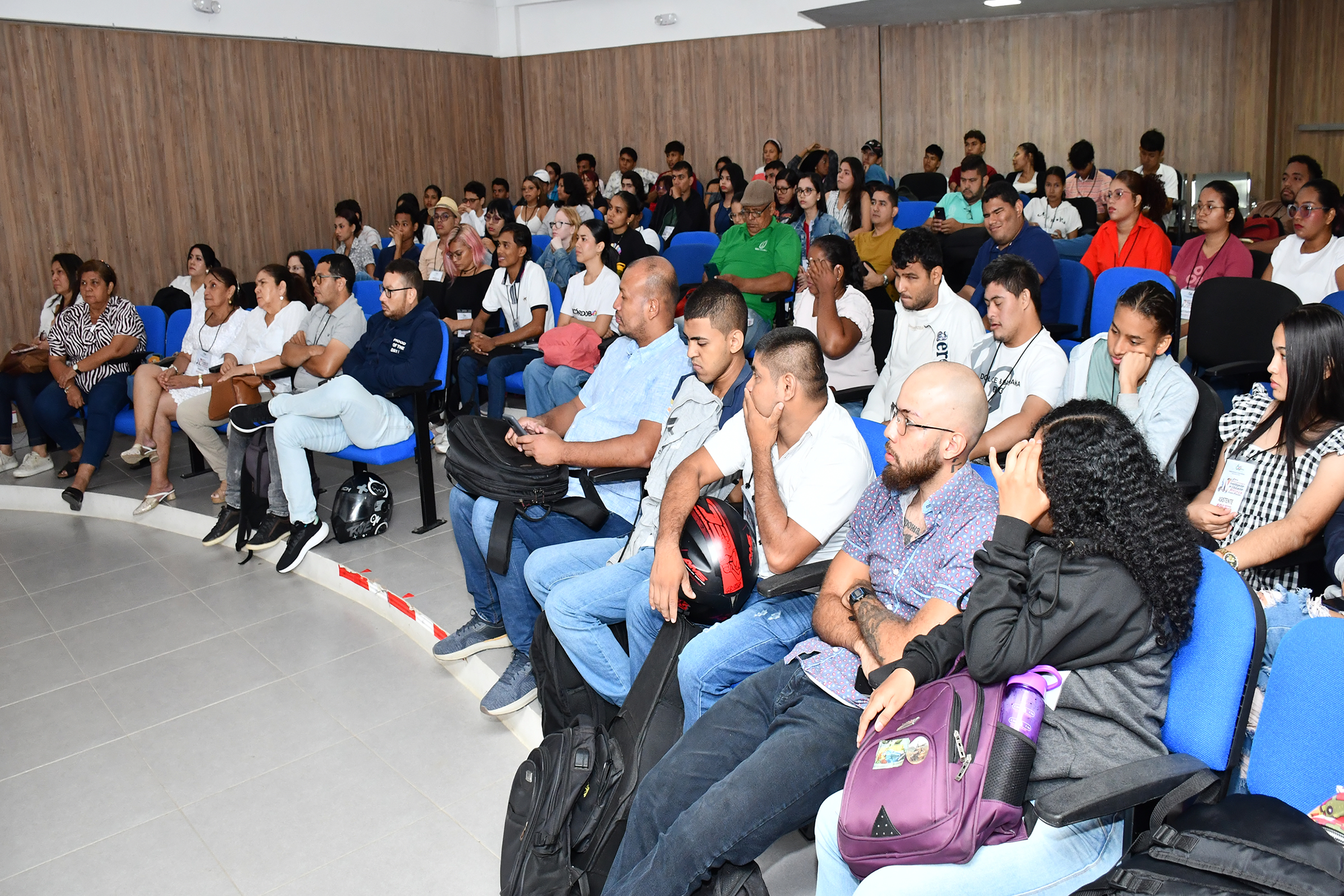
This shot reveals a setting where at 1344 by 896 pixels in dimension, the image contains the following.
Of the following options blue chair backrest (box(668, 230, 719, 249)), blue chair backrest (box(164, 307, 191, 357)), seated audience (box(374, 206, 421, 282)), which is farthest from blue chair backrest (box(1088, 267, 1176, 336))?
seated audience (box(374, 206, 421, 282))

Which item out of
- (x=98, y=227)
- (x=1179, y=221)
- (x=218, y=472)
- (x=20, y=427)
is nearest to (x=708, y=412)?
(x=218, y=472)

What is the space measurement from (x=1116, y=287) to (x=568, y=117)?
8.56 metres

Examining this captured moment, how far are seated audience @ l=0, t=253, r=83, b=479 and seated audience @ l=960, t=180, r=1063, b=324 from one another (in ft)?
16.4

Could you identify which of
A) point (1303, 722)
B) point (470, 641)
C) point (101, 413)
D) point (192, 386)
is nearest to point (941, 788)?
point (1303, 722)

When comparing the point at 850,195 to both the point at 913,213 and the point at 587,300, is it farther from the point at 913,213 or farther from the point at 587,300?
the point at 587,300

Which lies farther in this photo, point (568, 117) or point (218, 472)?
point (568, 117)

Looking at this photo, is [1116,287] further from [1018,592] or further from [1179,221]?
[1179,221]

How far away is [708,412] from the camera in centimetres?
281

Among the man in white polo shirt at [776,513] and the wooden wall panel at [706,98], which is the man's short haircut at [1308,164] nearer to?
the wooden wall panel at [706,98]

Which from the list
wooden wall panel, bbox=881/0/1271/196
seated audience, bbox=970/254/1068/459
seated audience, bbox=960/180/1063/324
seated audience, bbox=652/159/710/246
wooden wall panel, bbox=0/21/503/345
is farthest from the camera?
wooden wall panel, bbox=881/0/1271/196

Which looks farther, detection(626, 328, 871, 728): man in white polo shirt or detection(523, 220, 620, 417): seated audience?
detection(523, 220, 620, 417): seated audience

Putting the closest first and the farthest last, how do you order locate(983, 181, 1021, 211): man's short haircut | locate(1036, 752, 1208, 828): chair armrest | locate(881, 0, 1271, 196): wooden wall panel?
locate(1036, 752, 1208, 828): chair armrest
locate(983, 181, 1021, 211): man's short haircut
locate(881, 0, 1271, 196): wooden wall panel

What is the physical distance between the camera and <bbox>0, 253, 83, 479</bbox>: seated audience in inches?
219

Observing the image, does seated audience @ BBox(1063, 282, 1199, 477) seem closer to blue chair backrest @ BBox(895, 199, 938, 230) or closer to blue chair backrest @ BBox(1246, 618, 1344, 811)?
blue chair backrest @ BBox(1246, 618, 1344, 811)
